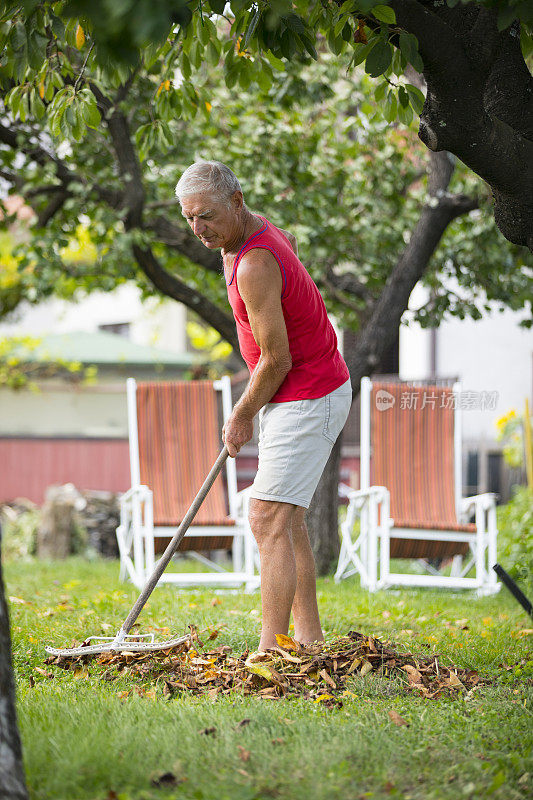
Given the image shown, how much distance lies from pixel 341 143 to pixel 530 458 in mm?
3502

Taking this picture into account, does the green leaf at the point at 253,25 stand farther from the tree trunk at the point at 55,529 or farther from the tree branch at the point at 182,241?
the tree trunk at the point at 55,529

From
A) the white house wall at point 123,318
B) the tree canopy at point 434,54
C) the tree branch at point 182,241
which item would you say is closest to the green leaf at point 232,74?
the tree canopy at point 434,54

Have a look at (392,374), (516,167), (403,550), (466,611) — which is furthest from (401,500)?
(392,374)

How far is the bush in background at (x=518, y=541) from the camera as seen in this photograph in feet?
17.3

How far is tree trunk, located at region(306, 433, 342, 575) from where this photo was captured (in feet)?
19.8

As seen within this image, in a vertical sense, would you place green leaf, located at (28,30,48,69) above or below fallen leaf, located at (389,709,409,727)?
above

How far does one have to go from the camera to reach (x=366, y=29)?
2.83 meters

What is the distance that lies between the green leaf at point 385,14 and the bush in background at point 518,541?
359cm

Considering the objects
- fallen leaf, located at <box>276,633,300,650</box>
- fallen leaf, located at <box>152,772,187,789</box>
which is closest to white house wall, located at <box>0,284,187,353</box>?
fallen leaf, located at <box>276,633,300,650</box>

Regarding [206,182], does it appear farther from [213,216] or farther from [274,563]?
[274,563]

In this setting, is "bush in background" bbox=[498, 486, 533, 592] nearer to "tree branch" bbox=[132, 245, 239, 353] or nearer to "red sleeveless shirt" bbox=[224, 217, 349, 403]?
"tree branch" bbox=[132, 245, 239, 353]

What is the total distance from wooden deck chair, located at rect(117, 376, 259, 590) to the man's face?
2755mm

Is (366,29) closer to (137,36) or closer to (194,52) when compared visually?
(194,52)

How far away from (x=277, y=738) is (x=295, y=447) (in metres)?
1.11
